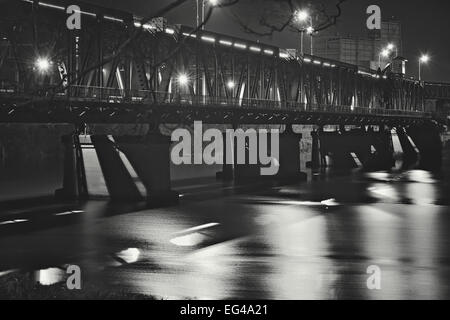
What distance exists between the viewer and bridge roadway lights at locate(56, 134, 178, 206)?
2408 inches

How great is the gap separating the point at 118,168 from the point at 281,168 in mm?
29420

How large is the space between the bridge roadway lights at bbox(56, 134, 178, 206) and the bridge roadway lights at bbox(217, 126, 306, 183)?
23.5 metres

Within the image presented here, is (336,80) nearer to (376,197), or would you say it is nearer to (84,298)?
(376,197)

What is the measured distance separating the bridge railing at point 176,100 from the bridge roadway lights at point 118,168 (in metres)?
3.03

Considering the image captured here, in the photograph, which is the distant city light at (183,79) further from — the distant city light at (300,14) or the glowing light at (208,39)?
the distant city light at (300,14)

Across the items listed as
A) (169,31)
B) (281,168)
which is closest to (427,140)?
(281,168)

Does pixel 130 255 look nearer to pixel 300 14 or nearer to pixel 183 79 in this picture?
pixel 300 14

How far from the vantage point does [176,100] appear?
76312mm

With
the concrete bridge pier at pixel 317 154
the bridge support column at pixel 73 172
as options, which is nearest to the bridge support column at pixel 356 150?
the concrete bridge pier at pixel 317 154

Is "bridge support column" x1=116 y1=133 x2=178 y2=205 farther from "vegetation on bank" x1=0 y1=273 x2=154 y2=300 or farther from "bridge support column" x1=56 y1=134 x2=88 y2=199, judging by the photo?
"vegetation on bank" x1=0 y1=273 x2=154 y2=300

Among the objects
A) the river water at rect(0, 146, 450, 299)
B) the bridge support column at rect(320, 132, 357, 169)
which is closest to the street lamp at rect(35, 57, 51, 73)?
the river water at rect(0, 146, 450, 299)

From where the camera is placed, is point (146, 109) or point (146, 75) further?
point (146, 75)
